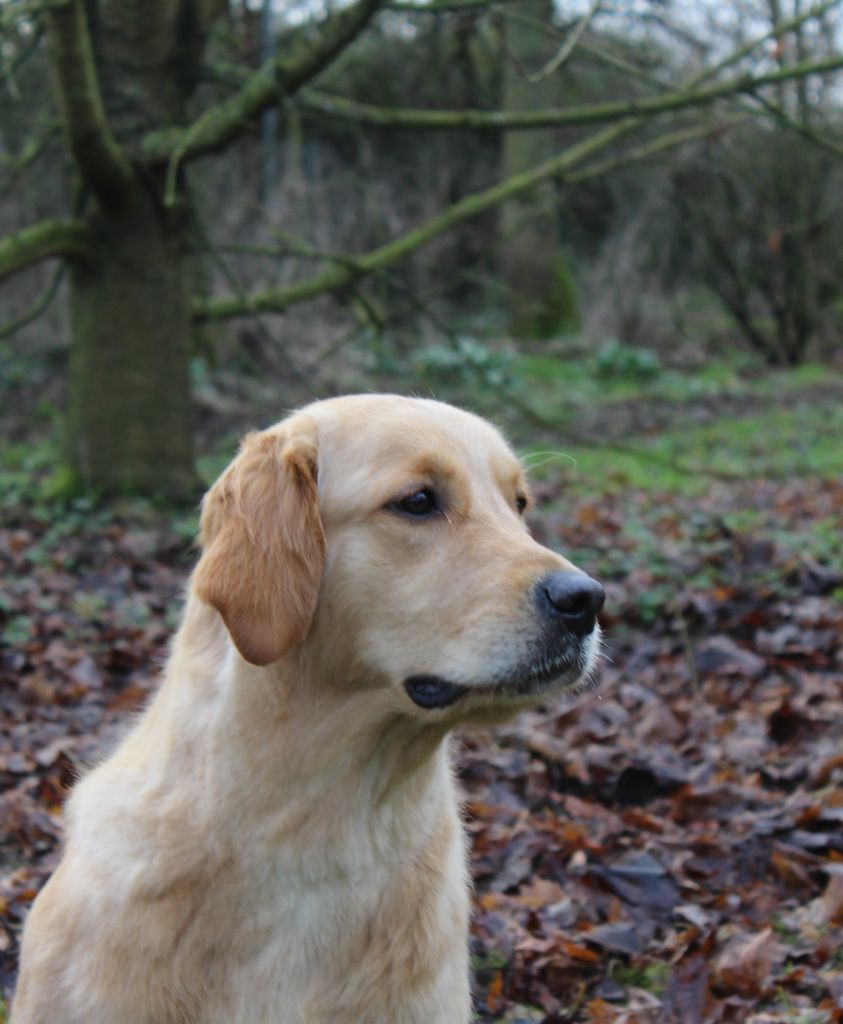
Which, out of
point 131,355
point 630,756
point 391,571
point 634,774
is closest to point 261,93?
point 131,355

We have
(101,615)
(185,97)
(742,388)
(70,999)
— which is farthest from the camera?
(742,388)

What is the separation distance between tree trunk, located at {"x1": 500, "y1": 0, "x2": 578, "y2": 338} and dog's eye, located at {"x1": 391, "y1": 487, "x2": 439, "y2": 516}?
720 inches

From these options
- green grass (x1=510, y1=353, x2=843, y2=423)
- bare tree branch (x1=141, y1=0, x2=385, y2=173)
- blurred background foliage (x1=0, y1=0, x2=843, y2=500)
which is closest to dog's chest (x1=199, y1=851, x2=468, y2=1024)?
blurred background foliage (x1=0, y1=0, x2=843, y2=500)

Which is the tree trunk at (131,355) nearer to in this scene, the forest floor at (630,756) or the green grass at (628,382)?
the forest floor at (630,756)

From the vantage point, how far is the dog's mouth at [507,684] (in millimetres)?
2719

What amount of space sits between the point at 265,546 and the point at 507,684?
2.07 feet

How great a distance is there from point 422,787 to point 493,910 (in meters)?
1.33

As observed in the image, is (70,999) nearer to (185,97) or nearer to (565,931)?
(565,931)

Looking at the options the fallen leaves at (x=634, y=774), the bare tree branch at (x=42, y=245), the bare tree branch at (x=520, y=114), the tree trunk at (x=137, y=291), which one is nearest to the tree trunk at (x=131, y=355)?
the tree trunk at (x=137, y=291)

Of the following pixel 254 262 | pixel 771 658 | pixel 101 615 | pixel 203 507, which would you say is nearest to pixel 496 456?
pixel 203 507

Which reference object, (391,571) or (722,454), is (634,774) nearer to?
(391,571)

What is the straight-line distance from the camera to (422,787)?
2.96m

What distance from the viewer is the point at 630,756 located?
5.06m

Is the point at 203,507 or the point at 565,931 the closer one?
the point at 203,507
